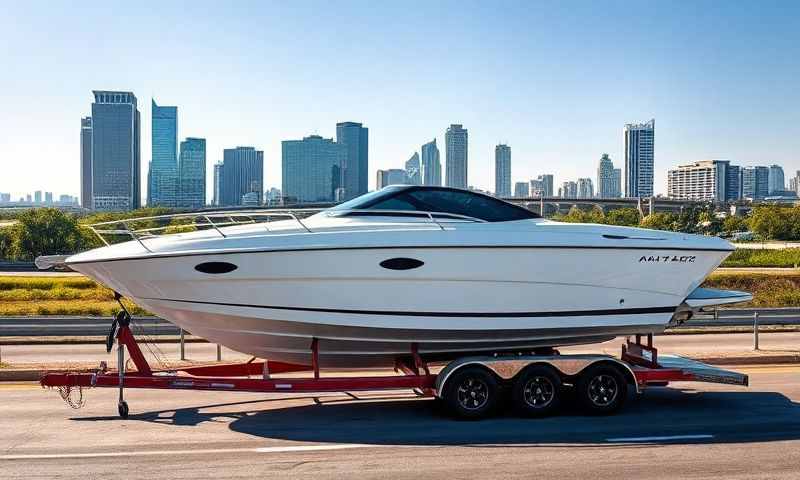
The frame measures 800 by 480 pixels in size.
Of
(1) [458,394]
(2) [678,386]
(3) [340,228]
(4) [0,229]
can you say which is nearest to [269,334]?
(3) [340,228]

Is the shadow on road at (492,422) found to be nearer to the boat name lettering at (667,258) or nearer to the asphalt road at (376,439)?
the asphalt road at (376,439)

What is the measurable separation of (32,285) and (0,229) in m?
27.4

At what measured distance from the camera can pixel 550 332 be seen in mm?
9672

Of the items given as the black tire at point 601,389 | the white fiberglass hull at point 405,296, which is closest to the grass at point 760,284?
the white fiberglass hull at point 405,296

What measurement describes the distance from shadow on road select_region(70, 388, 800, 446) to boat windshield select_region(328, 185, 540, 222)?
250 cm

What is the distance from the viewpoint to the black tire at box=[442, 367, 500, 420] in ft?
29.5

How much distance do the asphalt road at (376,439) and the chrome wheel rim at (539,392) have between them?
0.22m

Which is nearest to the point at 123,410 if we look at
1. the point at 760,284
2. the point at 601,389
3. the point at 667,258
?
the point at 601,389

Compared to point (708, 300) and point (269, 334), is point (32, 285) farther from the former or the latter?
point (708, 300)

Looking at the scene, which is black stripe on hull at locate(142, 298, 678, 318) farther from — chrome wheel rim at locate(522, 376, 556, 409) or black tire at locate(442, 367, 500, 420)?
chrome wheel rim at locate(522, 376, 556, 409)

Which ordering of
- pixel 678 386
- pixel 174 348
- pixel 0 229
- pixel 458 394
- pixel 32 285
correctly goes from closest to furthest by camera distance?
pixel 458 394, pixel 678 386, pixel 174 348, pixel 32 285, pixel 0 229

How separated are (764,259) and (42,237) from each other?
136ft

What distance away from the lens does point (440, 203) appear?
986 cm

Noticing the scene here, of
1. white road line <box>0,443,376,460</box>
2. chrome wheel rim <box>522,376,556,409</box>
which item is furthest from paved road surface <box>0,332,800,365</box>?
white road line <box>0,443,376,460</box>
